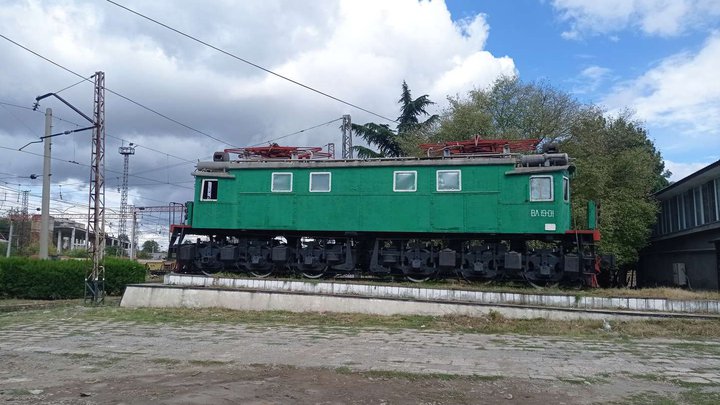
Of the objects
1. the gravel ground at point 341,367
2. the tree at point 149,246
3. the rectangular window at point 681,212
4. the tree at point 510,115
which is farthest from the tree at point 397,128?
the tree at point 149,246

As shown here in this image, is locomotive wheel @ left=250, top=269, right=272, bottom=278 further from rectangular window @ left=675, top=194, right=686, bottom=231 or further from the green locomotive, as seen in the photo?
rectangular window @ left=675, top=194, right=686, bottom=231

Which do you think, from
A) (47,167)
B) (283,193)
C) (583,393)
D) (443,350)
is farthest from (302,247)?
(47,167)

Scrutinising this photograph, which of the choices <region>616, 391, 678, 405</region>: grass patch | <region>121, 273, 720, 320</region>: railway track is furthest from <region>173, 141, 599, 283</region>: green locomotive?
<region>616, 391, 678, 405</region>: grass patch

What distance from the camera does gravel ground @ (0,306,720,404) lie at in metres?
6.63

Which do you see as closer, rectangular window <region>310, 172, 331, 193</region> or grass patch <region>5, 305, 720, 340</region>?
grass patch <region>5, 305, 720, 340</region>

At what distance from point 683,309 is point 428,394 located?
844cm

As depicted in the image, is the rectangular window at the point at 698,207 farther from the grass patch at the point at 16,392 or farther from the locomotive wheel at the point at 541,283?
the grass patch at the point at 16,392

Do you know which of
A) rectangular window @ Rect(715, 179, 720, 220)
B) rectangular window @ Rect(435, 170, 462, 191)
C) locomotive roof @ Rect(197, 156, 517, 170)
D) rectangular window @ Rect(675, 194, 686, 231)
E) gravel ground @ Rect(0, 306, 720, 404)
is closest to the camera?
gravel ground @ Rect(0, 306, 720, 404)

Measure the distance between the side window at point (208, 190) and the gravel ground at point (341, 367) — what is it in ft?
19.8

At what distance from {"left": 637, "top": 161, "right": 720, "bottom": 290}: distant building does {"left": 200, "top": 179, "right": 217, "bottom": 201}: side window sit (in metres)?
16.4

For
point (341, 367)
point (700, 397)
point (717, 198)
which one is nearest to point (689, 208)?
point (717, 198)

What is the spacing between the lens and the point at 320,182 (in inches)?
656

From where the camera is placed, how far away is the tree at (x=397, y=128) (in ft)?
108

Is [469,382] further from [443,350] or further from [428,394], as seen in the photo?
[443,350]
